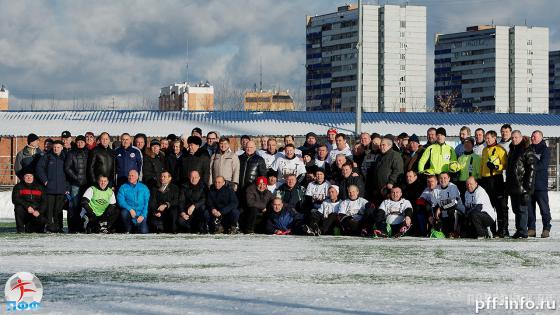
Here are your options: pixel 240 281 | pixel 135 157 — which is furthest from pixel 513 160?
pixel 240 281

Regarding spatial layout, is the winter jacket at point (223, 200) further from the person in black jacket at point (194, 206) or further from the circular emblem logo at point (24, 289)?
the circular emblem logo at point (24, 289)

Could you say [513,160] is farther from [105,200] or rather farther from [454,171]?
[105,200]

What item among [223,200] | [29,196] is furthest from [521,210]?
[29,196]

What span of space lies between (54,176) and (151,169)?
170 cm

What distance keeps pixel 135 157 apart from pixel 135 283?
28.8ft

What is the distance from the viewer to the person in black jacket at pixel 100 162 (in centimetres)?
1895

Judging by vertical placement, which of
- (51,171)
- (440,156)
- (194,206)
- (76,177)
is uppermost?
(440,156)

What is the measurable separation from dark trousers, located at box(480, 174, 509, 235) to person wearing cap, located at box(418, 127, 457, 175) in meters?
0.65

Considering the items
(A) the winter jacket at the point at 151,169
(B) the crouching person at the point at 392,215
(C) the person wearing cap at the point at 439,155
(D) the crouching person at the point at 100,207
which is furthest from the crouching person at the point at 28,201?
(C) the person wearing cap at the point at 439,155

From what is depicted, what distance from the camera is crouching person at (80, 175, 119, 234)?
18.8 meters

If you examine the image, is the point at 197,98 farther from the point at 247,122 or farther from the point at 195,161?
the point at 195,161

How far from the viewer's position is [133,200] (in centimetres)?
1875

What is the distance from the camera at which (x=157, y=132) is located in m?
41.8

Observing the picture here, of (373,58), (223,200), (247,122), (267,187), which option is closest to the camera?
(223,200)
